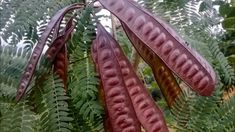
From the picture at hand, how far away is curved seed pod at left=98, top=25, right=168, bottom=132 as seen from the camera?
0.81m

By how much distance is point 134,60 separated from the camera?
1.07 metres

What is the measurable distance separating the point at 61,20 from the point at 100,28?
76mm

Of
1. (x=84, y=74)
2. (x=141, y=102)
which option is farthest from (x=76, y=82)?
(x=141, y=102)

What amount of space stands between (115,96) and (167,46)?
12 centimetres

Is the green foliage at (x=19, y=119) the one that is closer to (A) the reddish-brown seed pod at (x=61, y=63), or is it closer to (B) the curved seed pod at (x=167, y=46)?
(A) the reddish-brown seed pod at (x=61, y=63)

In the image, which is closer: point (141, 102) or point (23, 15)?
point (141, 102)

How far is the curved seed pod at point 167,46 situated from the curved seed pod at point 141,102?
62mm

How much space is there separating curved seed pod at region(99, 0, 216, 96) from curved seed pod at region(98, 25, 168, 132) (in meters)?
0.06

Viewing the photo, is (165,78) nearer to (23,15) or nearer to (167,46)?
(167,46)

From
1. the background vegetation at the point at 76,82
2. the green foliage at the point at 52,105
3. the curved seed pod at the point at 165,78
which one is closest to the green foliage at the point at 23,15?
the background vegetation at the point at 76,82

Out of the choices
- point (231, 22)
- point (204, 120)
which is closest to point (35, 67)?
point (204, 120)

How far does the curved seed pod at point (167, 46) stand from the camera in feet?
2.56

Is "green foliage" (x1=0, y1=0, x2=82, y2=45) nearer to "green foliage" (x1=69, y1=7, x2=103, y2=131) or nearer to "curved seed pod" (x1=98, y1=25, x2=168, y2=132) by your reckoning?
"green foliage" (x1=69, y1=7, x2=103, y2=131)

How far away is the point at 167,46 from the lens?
0.80 meters
